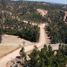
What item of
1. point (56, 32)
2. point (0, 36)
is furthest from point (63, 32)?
point (0, 36)

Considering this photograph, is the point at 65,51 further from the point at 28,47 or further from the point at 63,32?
the point at 63,32

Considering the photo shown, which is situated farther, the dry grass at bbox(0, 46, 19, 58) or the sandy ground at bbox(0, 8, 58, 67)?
the dry grass at bbox(0, 46, 19, 58)

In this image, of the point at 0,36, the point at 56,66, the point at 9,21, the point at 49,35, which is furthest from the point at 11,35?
the point at 56,66

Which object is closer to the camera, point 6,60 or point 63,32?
point 6,60

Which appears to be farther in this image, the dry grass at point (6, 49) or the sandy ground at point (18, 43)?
the dry grass at point (6, 49)

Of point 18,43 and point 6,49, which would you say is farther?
point 18,43

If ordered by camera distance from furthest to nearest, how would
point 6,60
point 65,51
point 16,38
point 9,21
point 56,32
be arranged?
point 9,21 < point 56,32 < point 16,38 < point 65,51 < point 6,60

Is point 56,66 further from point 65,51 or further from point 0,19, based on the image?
point 0,19

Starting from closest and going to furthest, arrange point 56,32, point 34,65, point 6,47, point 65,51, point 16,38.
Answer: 1. point 34,65
2. point 65,51
3. point 6,47
4. point 16,38
5. point 56,32

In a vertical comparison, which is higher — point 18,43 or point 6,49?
point 6,49

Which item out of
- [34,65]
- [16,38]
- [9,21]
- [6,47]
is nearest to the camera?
[34,65]
